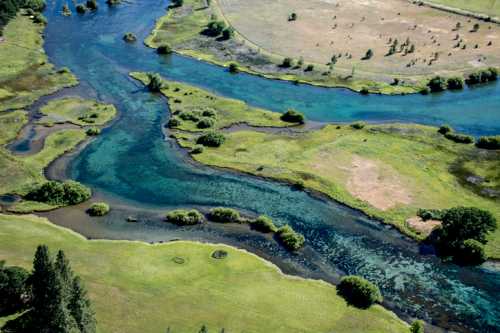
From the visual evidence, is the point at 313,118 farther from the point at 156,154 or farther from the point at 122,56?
the point at 122,56

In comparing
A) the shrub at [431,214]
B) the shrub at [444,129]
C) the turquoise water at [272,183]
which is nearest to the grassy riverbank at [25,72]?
the turquoise water at [272,183]

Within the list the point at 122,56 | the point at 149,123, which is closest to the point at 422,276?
the point at 149,123

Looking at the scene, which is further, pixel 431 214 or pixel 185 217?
pixel 431 214

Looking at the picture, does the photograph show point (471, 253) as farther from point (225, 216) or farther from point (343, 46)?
point (343, 46)

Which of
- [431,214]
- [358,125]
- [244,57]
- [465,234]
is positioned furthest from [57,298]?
[244,57]

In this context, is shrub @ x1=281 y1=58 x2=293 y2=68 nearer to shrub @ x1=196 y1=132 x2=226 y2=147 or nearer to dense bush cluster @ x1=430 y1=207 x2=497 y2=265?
shrub @ x1=196 y1=132 x2=226 y2=147

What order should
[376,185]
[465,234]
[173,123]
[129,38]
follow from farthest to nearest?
[129,38] < [173,123] < [376,185] < [465,234]
